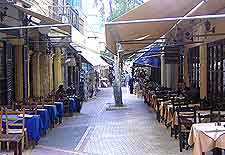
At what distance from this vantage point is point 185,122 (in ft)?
32.2

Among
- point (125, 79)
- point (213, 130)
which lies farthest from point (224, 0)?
point (125, 79)

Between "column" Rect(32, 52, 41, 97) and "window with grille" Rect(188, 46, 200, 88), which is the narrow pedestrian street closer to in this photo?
"column" Rect(32, 52, 41, 97)

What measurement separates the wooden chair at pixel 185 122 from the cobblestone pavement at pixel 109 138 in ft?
0.88

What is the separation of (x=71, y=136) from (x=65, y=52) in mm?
13321

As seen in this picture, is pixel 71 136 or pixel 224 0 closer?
pixel 224 0

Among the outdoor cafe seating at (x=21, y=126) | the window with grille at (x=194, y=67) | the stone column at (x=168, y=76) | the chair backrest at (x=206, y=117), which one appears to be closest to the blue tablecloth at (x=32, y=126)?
the outdoor cafe seating at (x=21, y=126)

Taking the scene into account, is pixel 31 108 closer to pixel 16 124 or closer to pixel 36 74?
pixel 16 124

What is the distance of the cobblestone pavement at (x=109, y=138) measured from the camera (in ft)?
34.0

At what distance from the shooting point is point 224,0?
1015cm

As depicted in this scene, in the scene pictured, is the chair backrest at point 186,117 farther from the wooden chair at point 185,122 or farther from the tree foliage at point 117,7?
the tree foliage at point 117,7

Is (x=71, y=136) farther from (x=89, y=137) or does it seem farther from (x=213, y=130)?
(x=213, y=130)

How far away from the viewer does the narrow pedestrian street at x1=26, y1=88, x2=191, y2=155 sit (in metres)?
10.4

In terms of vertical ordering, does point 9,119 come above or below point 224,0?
below

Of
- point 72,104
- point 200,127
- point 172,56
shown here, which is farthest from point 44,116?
point 172,56
